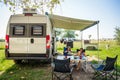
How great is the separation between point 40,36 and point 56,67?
2.98 m

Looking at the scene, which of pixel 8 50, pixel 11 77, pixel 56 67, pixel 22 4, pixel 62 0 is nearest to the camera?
pixel 56 67

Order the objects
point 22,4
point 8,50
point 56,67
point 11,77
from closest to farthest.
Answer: point 56,67 < point 11,77 < point 8,50 < point 22,4

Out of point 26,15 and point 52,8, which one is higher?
point 52,8

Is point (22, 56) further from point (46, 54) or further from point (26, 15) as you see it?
point (26, 15)

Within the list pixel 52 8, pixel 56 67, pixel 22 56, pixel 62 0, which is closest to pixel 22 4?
pixel 52 8

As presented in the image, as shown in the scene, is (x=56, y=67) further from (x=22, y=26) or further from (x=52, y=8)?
(x=52, y=8)

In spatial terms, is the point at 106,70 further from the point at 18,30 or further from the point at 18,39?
the point at 18,30

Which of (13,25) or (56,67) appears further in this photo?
(13,25)

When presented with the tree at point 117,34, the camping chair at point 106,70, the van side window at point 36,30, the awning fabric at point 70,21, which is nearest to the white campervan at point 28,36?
the van side window at point 36,30

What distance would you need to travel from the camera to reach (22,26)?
8984 millimetres

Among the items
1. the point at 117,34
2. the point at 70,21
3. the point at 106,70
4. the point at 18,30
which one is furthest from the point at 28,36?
the point at 117,34

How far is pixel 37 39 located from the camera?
8875mm

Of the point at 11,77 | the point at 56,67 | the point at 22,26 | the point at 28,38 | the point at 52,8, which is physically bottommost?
the point at 11,77

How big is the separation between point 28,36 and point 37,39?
466mm
